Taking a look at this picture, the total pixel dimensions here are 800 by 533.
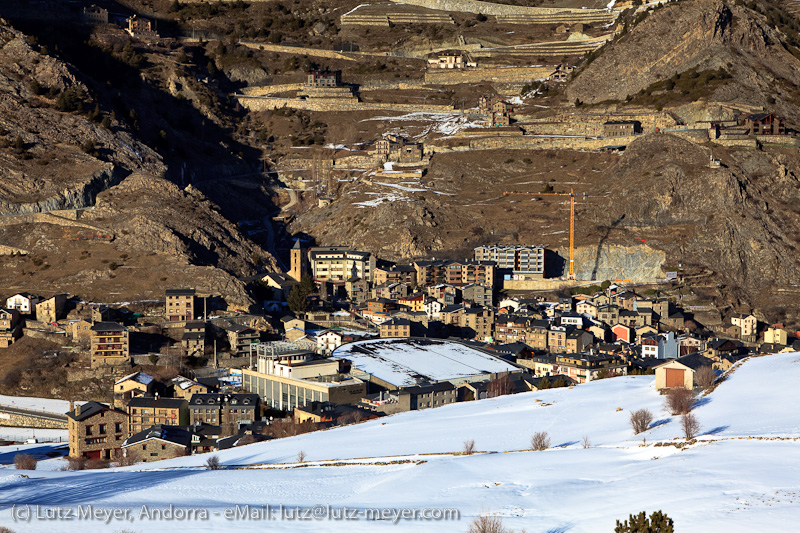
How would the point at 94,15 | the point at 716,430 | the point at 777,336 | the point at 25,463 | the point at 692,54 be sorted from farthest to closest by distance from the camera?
the point at 94,15
the point at 692,54
the point at 777,336
the point at 25,463
the point at 716,430

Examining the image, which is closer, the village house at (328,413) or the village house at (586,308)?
the village house at (328,413)

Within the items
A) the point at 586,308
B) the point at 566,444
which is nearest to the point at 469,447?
the point at 566,444

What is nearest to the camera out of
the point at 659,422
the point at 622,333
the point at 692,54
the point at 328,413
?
the point at 659,422

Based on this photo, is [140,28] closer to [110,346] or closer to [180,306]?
[180,306]

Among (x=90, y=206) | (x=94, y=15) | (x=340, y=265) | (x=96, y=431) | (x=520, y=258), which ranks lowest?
(x=96, y=431)

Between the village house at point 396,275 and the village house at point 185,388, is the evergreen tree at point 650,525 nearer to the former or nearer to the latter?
the village house at point 185,388

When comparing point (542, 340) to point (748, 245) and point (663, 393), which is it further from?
point (663, 393)

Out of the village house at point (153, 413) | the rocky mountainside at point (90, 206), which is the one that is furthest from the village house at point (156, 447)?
the rocky mountainside at point (90, 206)
